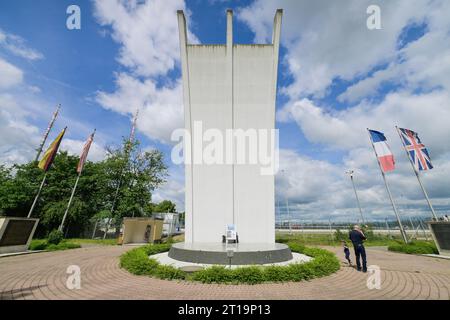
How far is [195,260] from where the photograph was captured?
389 inches

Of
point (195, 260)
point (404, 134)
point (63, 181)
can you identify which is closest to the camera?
point (195, 260)

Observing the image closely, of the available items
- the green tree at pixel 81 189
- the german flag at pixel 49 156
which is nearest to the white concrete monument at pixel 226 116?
the german flag at pixel 49 156

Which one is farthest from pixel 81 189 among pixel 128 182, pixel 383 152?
pixel 383 152

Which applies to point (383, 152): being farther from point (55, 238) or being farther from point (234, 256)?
point (55, 238)

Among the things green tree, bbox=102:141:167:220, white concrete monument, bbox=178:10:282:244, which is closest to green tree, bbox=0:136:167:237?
green tree, bbox=102:141:167:220

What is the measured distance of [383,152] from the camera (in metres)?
18.0

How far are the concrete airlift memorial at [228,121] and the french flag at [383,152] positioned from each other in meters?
10.4

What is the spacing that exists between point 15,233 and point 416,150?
28.5m

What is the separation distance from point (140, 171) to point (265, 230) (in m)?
24.7

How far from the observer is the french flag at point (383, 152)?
17.7 m

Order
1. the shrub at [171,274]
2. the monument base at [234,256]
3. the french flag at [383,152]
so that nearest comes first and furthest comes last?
1. the shrub at [171,274]
2. the monument base at [234,256]
3. the french flag at [383,152]

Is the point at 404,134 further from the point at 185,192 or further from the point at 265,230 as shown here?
the point at 185,192

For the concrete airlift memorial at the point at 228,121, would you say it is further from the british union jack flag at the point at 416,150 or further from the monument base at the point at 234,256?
the british union jack flag at the point at 416,150
